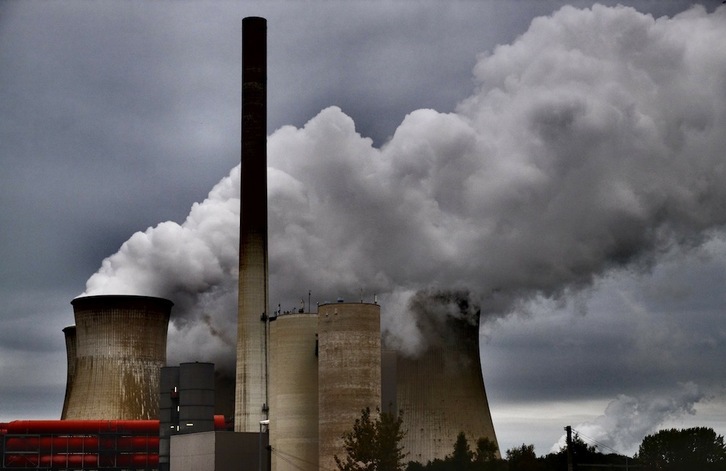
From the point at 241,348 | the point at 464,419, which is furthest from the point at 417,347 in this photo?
the point at 241,348

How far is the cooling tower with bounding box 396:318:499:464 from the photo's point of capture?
198 feet

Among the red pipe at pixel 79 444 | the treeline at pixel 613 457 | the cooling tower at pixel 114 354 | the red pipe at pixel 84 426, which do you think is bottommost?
the treeline at pixel 613 457

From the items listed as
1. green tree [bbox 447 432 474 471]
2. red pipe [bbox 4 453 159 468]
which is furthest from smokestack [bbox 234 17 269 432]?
red pipe [bbox 4 453 159 468]

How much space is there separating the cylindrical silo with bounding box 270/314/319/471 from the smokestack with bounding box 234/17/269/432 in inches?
33.8

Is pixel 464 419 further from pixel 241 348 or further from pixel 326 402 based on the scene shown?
pixel 241 348

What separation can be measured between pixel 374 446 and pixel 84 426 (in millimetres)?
20979

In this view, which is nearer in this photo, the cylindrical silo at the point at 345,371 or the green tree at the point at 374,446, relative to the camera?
the green tree at the point at 374,446

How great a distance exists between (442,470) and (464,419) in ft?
10.5

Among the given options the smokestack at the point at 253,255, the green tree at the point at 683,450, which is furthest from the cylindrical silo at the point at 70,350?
the green tree at the point at 683,450

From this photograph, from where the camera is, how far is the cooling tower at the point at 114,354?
215 ft

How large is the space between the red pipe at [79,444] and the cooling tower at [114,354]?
280 centimetres

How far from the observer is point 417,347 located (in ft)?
206

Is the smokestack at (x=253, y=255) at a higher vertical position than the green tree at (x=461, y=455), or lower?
higher

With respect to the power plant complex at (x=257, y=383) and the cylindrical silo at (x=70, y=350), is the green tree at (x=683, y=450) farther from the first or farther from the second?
the cylindrical silo at (x=70, y=350)
